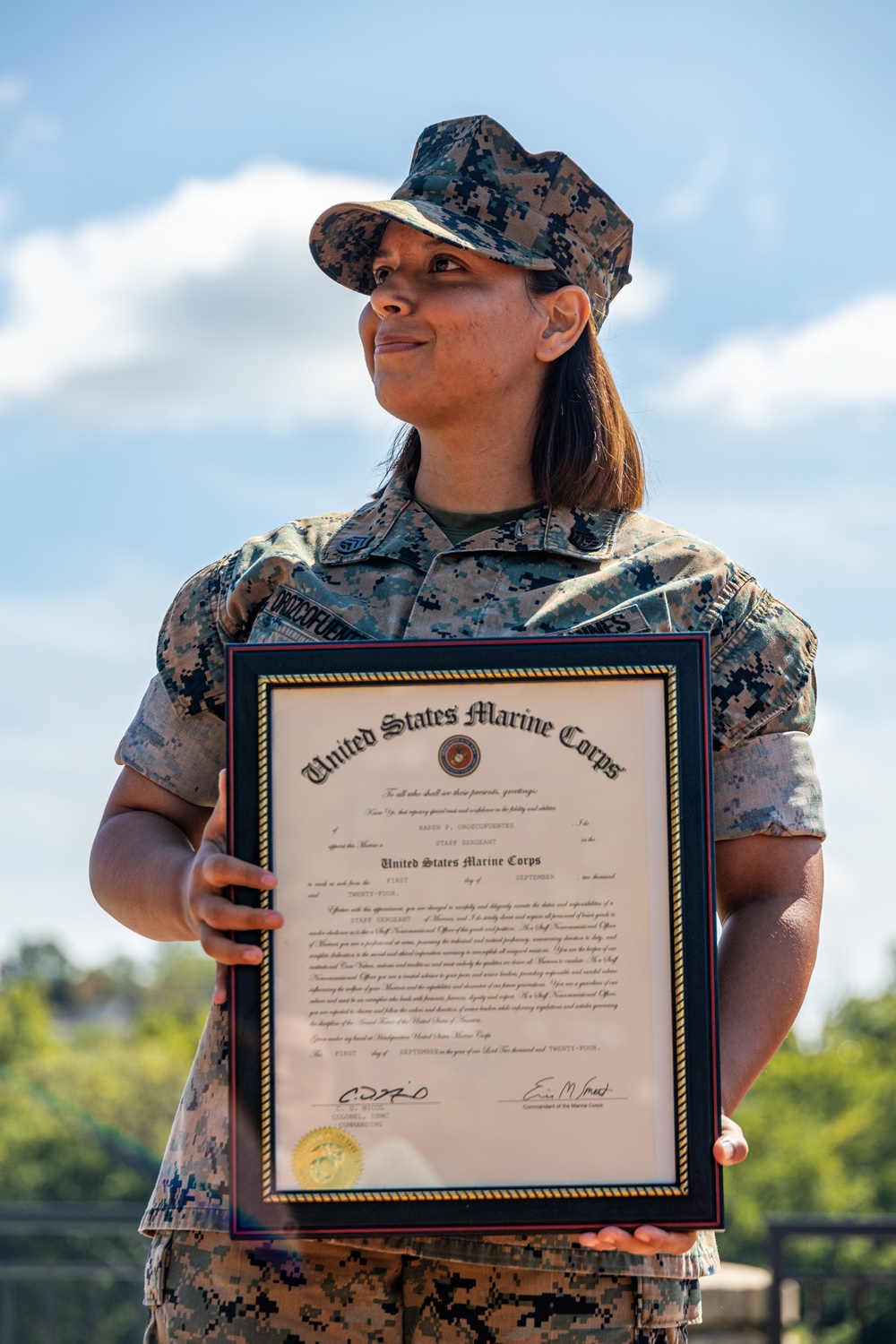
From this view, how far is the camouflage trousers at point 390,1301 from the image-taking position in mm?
1756

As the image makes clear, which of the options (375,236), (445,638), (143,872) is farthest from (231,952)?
(375,236)

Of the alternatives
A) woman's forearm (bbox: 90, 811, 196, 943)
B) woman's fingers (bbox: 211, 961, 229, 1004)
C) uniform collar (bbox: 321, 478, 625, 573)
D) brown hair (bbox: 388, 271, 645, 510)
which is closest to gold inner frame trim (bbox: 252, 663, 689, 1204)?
woman's fingers (bbox: 211, 961, 229, 1004)

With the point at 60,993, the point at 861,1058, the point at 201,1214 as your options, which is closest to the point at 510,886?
the point at 201,1214

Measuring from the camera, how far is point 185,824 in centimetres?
219

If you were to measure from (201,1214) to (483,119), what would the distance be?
1.63m

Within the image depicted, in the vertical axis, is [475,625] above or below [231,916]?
above

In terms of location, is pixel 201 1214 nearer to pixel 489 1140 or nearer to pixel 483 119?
pixel 489 1140

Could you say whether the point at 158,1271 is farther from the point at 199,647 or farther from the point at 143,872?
the point at 199,647

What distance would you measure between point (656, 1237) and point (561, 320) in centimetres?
132

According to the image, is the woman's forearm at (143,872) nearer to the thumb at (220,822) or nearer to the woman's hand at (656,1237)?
the thumb at (220,822)

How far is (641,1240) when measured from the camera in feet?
5.46
